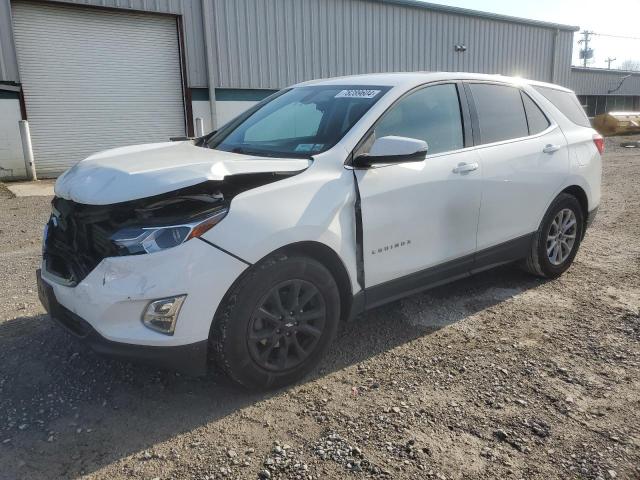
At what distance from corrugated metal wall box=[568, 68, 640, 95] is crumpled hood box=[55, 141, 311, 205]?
27.5 meters

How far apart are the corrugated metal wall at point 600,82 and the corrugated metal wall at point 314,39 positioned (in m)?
9.35

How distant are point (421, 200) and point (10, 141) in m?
10.9

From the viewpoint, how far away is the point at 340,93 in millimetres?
3725

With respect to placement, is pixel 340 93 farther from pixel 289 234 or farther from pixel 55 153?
pixel 55 153

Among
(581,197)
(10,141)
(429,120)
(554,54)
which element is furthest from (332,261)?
(554,54)

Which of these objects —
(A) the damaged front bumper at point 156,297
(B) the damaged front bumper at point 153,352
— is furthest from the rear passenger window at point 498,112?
(B) the damaged front bumper at point 153,352

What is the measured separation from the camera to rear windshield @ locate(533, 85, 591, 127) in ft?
15.5

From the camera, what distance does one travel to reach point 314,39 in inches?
604

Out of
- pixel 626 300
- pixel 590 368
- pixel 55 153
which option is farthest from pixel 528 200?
pixel 55 153

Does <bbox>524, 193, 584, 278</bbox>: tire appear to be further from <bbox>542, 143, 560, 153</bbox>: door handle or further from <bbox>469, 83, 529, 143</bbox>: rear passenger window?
<bbox>469, 83, 529, 143</bbox>: rear passenger window

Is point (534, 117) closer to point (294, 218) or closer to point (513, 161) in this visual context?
point (513, 161)

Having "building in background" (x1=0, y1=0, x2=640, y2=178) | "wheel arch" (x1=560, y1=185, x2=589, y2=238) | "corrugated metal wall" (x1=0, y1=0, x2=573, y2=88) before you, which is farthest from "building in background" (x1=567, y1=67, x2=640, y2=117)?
"wheel arch" (x1=560, y1=185, x2=589, y2=238)

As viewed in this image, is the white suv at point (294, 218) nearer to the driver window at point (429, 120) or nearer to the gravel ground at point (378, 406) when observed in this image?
the driver window at point (429, 120)

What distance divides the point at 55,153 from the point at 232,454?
37.9ft
